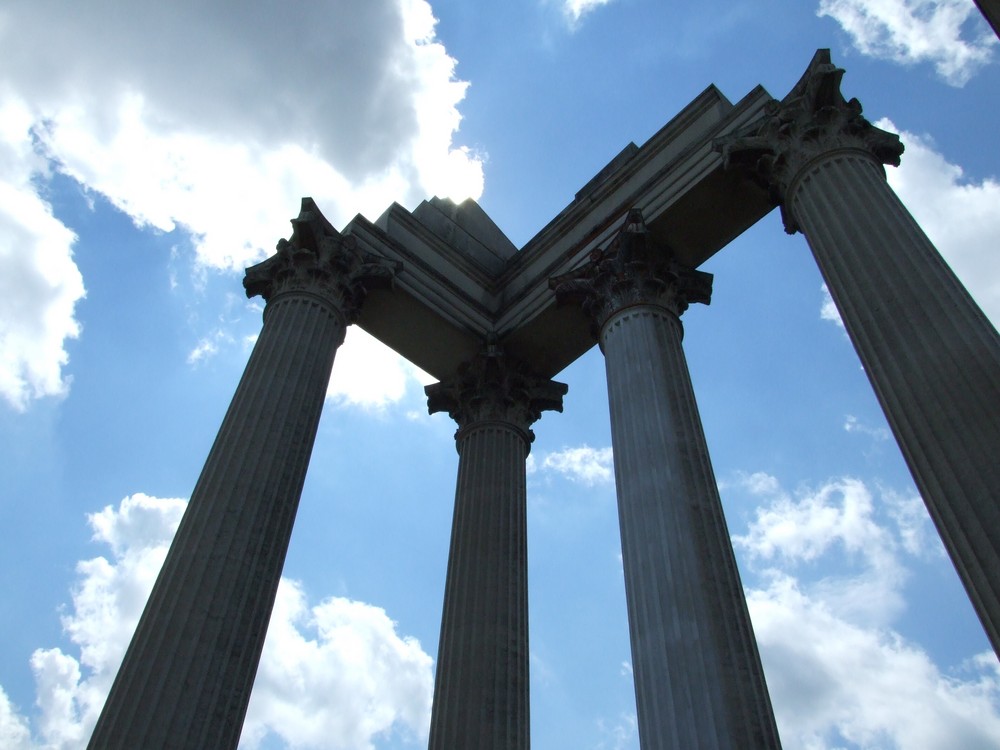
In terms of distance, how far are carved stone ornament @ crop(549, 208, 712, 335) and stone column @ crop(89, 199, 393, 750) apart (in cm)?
967

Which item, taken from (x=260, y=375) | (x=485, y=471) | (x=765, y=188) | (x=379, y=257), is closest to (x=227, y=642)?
(x=260, y=375)

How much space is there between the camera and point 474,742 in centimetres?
2798

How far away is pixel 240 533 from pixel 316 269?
12521 millimetres

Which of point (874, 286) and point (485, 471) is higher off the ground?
point (485, 471)

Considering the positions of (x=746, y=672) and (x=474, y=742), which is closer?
(x=746, y=672)

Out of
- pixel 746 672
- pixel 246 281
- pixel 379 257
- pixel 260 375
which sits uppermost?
pixel 379 257

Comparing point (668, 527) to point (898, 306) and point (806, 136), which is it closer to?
point (898, 306)

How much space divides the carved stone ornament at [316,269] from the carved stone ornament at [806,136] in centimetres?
1518

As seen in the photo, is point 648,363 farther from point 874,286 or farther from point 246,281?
point 246,281

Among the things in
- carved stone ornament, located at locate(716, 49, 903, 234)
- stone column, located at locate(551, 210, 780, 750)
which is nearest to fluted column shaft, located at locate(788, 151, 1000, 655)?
carved stone ornament, located at locate(716, 49, 903, 234)

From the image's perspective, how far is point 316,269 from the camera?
33.2m

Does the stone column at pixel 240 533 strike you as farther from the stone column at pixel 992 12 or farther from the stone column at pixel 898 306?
the stone column at pixel 992 12

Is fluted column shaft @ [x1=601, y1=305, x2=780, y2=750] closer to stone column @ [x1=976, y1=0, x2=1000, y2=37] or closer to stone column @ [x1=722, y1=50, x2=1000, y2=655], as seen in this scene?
stone column @ [x1=722, y1=50, x2=1000, y2=655]

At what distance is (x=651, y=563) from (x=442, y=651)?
11.4 metres
